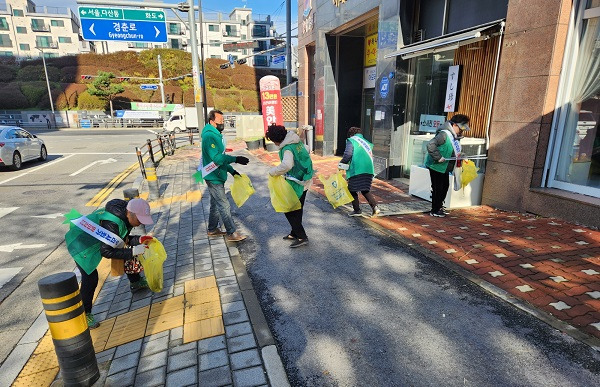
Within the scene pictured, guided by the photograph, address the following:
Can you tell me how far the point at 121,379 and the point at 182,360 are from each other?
46 centimetres

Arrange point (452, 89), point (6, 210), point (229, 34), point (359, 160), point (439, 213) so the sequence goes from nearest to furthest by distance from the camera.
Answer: point (359, 160) < point (439, 213) < point (6, 210) < point (452, 89) < point (229, 34)

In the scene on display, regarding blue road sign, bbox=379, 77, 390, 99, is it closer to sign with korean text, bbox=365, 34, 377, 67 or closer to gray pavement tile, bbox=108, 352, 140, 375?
sign with korean text, bbox=365, 34, 377, 67

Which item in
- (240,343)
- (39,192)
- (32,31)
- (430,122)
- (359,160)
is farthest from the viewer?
(32,31)

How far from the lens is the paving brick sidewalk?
10.9 feet

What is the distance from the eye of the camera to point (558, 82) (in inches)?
220

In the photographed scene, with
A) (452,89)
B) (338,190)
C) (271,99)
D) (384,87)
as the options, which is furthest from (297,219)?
(271,99)

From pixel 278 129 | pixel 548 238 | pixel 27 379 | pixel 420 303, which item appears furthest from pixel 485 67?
pixel 27 379

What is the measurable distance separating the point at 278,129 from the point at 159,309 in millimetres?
2536

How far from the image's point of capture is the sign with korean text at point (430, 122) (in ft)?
26.9

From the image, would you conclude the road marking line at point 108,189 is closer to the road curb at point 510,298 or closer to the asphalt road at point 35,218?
the asphalt road at point 35,218

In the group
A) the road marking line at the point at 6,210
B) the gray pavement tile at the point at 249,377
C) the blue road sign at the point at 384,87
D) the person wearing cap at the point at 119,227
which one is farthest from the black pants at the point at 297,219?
the road marking line at the point at 6,210

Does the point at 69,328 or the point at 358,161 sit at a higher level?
the point at 358,161

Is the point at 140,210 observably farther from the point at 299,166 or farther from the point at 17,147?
the point at 17,147

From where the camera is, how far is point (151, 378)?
8.52 ft
